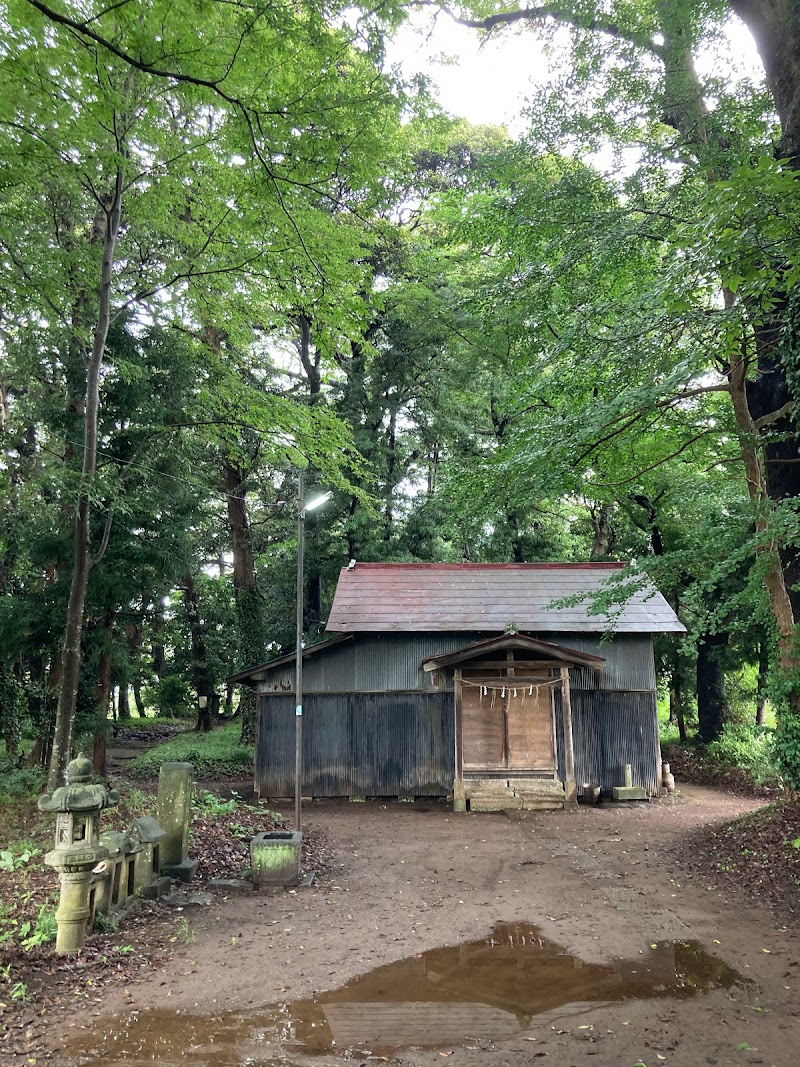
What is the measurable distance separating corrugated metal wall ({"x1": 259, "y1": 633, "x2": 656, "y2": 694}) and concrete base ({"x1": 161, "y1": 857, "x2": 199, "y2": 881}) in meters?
6.80

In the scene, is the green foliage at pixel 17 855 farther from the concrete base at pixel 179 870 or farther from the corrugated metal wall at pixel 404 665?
the corrugated metal wall at pixel 404 665

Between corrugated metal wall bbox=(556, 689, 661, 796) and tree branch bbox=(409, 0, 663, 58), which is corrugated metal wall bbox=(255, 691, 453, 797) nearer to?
corrugated metal wall bbox=(556, 689, 661, 796)

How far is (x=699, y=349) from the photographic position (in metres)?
8.18

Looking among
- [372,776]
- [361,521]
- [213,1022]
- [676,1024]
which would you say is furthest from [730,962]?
[361,521]

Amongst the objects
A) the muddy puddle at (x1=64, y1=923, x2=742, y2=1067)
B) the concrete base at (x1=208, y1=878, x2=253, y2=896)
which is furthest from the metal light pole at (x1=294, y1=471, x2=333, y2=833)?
the muddy puddle at (x1=64, y1=923, x2=742, y2=1067)

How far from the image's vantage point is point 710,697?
19.3 metres

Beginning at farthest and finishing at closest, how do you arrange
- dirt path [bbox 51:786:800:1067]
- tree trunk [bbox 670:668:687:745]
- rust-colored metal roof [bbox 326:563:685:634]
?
tree trunk [bbox 670:668:687:745], rust-colored metal roof [bbox 326:563:685:634], dirt path [bbox 51:786:800:1067]

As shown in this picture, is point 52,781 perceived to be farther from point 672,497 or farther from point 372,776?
point 672,497

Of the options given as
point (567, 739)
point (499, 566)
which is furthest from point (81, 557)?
point (499, 566)

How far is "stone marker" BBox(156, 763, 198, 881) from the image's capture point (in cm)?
768

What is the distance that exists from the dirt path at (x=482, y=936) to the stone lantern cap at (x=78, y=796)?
1483 mm

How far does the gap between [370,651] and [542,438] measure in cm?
748

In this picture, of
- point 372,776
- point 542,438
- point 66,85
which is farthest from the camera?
point 372,776

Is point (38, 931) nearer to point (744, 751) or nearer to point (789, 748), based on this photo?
point (789, 748)
